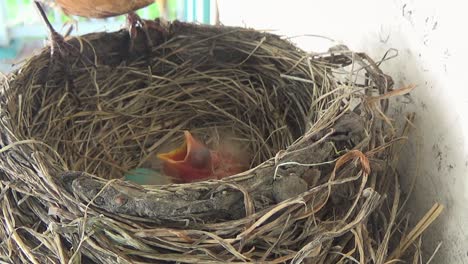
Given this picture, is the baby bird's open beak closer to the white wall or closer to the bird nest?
the bird nest

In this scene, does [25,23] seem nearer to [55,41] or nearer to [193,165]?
[55,41]

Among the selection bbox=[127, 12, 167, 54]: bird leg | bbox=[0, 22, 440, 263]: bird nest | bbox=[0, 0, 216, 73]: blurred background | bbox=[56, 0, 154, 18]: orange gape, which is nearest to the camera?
bbox=[0, 22, 440, 263]: bird nest

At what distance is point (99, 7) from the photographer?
889 mm

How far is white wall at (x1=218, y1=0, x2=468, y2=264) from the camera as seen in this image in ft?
2.38

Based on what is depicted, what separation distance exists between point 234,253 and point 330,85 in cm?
33

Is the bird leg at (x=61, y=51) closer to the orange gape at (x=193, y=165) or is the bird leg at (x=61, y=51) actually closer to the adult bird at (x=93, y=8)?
the adult bird at (x=93, y=8)

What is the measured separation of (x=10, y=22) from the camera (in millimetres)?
1707

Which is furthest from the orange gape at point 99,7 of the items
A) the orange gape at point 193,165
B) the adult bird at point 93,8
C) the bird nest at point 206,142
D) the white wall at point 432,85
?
the white wall at point 432,85

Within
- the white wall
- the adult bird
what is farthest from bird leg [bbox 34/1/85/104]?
the white wall

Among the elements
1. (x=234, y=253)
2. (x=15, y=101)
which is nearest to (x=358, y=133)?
(x=234, y=253)

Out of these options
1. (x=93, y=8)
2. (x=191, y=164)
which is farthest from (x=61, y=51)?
(x=191, y=164)

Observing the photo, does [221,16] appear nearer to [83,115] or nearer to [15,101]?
[83,115]

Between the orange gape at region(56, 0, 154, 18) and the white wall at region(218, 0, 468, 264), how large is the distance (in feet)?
1.10

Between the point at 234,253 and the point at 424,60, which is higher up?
the point at 424,60
